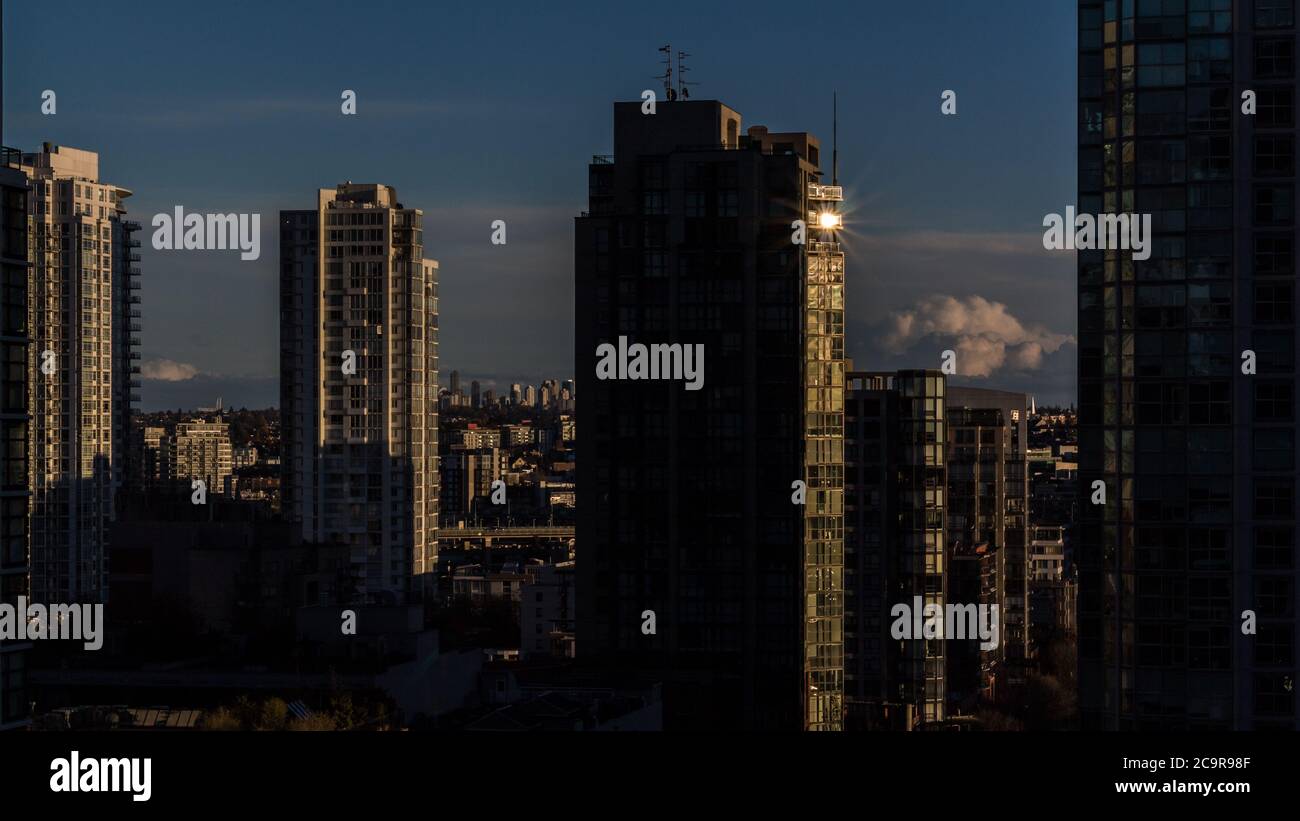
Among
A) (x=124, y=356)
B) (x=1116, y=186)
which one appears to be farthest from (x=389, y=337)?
(x=1116, y=186)

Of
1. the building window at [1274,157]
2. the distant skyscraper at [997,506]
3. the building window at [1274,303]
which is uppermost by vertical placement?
the building window at [1274,157]

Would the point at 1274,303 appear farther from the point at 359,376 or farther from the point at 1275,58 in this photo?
the point at 359,376

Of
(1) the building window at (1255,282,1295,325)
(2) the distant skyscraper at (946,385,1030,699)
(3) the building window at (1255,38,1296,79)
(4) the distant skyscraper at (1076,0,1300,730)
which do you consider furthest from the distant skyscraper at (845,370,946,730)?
(3) the building window at (1255,38,1296,79)

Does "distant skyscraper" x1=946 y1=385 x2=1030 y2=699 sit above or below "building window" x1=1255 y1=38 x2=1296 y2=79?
below

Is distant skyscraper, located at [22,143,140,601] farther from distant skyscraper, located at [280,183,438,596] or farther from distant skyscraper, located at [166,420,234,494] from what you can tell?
distant skyscraper, located at [166,420,234,494]

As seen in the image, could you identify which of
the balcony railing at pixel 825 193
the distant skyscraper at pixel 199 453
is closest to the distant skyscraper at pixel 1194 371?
the balcony railing at pixel 825 193

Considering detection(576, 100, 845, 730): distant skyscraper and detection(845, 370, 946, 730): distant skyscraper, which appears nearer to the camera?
detection(576, 100, 845, 730): distant skyscraper

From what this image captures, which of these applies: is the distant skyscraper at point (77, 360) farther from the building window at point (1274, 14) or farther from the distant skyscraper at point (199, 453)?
the building window at point (1274, 14)
